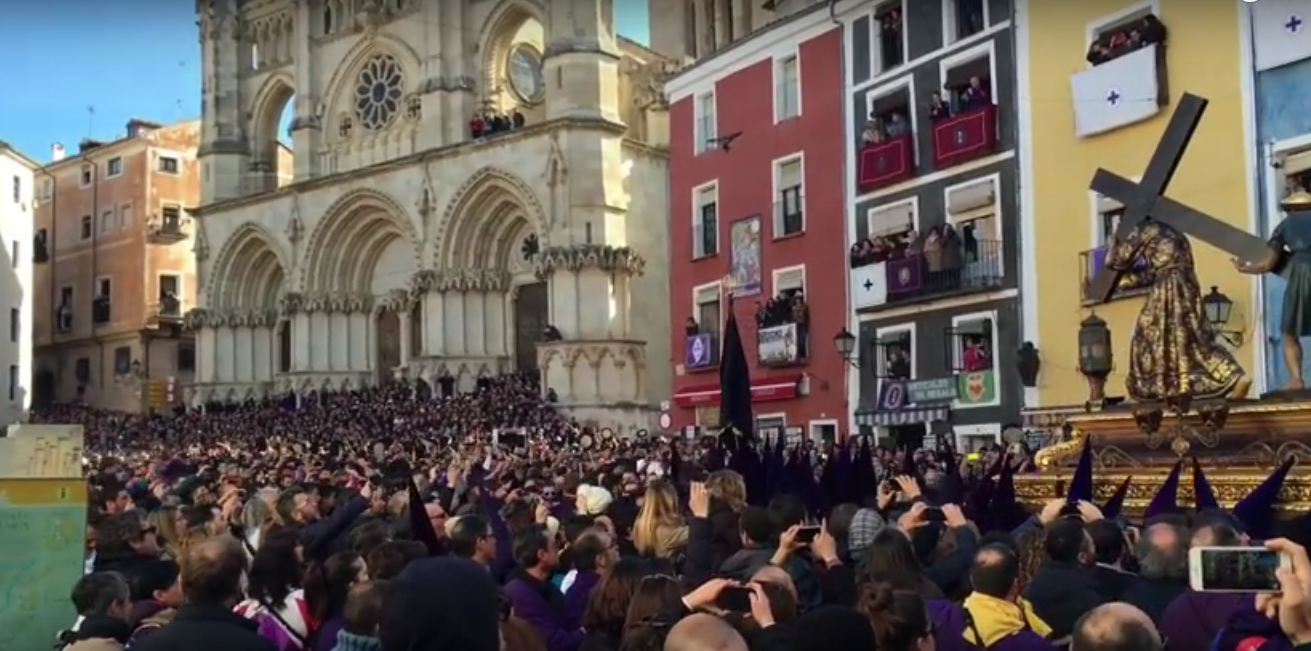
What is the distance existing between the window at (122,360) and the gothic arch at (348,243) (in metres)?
15.1

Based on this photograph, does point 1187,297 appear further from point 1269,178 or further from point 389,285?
point 389,285

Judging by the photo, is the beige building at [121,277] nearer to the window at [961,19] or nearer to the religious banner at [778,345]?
the religious banner at [778,345]

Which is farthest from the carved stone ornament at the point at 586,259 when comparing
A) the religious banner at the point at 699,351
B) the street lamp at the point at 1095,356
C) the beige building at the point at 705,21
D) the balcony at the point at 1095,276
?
the street lamp at the point at 1095,356

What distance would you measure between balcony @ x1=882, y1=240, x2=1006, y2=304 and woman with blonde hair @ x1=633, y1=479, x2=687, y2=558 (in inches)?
723

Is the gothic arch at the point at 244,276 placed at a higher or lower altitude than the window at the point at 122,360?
higher

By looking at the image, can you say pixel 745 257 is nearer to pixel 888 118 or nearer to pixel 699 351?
pixel 699 351

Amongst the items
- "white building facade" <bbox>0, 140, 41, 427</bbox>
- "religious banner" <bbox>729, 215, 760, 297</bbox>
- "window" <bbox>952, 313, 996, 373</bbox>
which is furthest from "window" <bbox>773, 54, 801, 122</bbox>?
"white building facade" <bbox>0, 140, 41, 427</bbox>

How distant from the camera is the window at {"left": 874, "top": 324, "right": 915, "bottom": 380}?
90.4ft

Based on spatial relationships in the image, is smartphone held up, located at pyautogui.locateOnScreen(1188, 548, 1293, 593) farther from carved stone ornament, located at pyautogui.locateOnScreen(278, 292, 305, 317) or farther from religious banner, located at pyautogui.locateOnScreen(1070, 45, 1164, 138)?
carved stone ornament, located at pyautogui.locateOnScreen(278, 292, 305, 317)

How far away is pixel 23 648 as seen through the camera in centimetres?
636

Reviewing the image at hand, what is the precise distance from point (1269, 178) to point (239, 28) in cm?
3879

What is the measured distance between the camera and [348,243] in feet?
149

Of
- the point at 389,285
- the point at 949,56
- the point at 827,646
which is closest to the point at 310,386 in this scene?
the point at 389,285

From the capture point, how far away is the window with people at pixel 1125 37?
22.3 meters
